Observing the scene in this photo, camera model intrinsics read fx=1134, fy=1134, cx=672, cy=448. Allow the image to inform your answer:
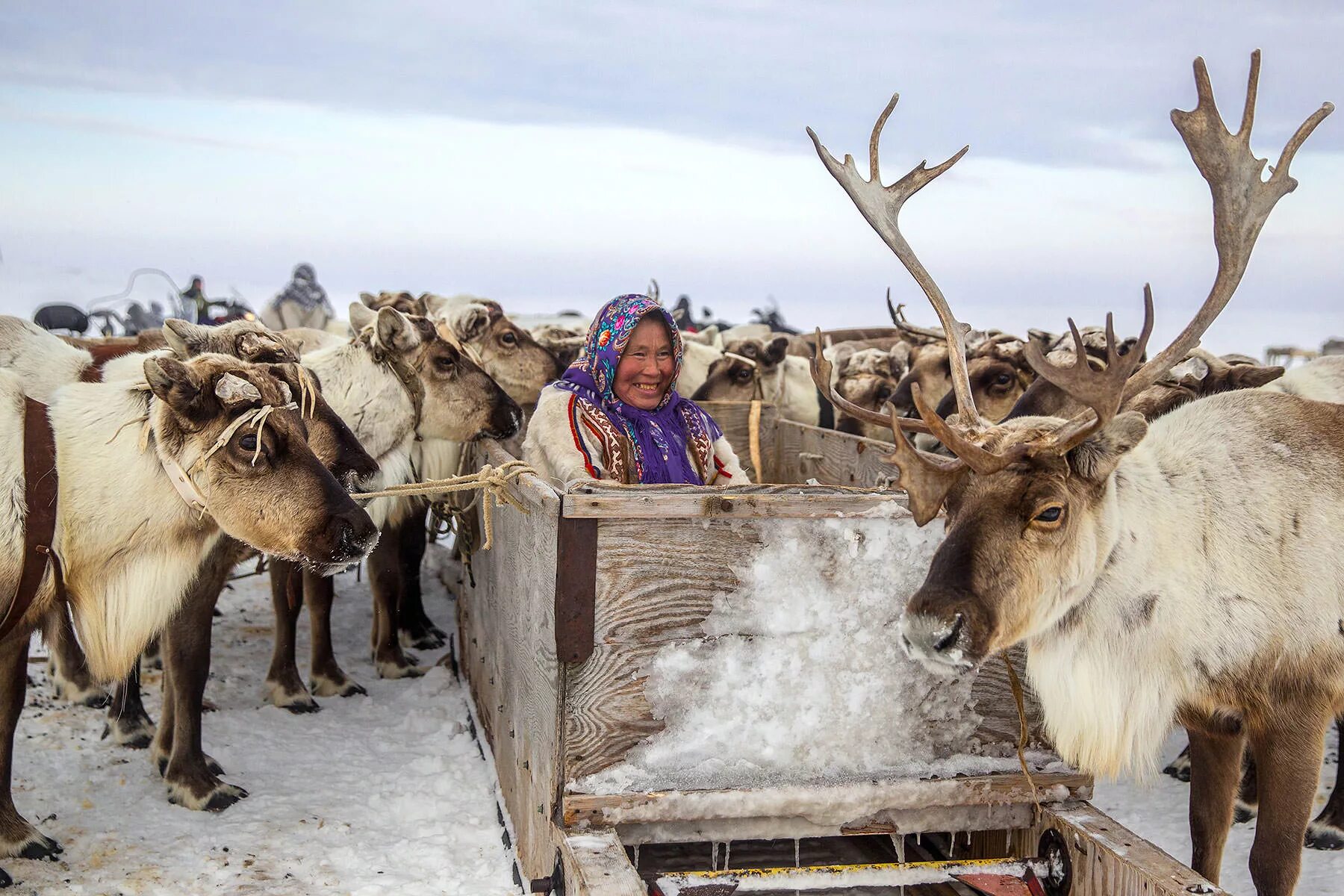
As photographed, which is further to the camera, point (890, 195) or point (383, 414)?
point (383, 414)

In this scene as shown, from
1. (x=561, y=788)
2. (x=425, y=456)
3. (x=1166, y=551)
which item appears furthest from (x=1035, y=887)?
(x=425, y=456)

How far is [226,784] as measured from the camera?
3.95m

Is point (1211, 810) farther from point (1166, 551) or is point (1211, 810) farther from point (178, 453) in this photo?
point (178, 453)

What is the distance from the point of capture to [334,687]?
5121 millimetres

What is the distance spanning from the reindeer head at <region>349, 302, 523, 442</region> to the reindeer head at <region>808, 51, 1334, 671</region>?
9.58 ft

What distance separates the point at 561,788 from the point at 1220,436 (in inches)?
73.7

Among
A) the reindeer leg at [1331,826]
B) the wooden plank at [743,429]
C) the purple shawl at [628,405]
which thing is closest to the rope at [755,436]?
the wooden plank at [743,429]

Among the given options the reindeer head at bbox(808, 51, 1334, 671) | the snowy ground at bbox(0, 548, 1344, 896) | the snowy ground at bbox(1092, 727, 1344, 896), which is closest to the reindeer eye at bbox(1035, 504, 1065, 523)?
the reindeer head at bbox(808, 51, 1334, 671)

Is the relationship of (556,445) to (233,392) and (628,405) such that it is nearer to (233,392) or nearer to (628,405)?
(628,405)

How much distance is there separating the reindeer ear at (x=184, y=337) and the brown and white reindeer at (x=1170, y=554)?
95.3 inches

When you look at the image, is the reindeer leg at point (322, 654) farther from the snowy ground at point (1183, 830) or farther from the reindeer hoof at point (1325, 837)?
the reindeer hoof at point (1325, 837)

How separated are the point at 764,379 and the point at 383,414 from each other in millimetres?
3614

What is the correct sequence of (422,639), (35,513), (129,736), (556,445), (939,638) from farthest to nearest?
1. (422,639)
2. (129,736)
3. (556,445)
4. (35,513)
5. (939,638)

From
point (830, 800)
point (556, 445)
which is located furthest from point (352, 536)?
point (830, 800)
